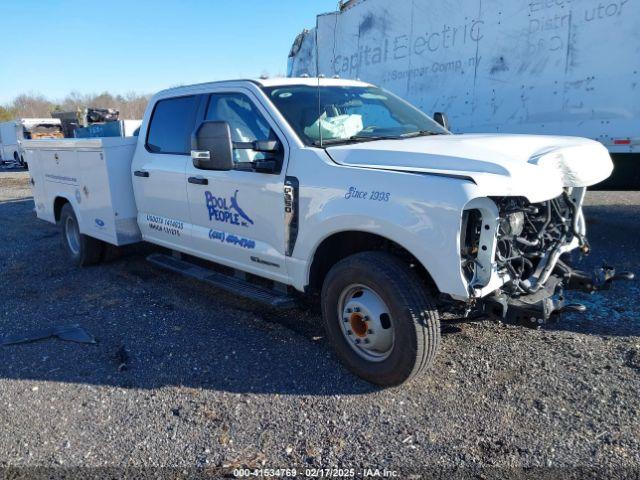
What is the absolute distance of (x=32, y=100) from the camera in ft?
249

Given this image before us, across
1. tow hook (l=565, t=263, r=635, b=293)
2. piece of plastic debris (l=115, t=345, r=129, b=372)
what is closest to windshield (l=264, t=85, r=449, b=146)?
tow hook (l=565, t=263, r=635, b=293)

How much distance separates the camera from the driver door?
395 centimetres

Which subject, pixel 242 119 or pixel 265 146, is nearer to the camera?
pixel 265 146

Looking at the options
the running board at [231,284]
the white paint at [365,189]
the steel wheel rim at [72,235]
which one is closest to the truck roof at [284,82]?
the white paint at [365,189]

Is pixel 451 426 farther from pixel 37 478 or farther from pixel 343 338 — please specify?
pixel 37 478

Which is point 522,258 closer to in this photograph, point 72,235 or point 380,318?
point 380,318

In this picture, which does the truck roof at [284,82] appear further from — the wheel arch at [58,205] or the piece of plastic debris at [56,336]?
the wheel arch at [58,205]

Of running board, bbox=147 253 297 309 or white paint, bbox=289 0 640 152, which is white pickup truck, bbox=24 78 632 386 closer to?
running board, bbox=147 253 297 309

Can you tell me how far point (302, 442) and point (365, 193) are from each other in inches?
59.0

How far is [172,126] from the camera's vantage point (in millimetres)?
5094

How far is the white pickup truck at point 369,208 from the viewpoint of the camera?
3025 mm

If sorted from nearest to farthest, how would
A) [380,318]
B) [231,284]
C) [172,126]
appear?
[380,318]
[231,284]
[172,126]

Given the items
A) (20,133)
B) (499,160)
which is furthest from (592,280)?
(20,133)

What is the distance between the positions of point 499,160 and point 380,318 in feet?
3.95
